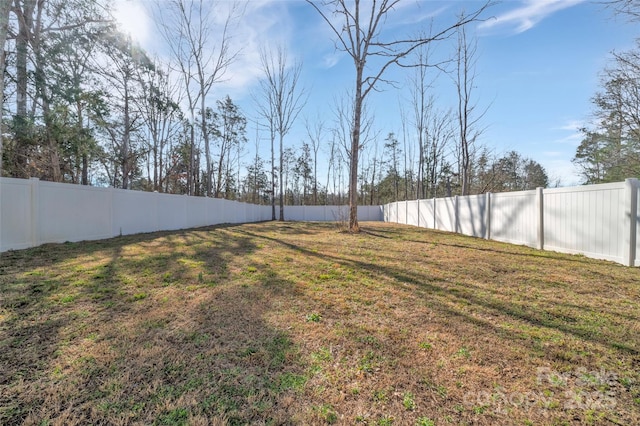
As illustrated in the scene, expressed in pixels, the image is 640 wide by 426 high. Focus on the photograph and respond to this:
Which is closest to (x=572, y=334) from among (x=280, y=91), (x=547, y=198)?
(x=547, y=198)

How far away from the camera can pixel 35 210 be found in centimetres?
489

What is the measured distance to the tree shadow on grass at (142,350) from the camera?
1249mm

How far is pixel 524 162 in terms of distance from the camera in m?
23.0

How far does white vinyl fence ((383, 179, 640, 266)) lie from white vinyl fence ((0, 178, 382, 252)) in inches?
397

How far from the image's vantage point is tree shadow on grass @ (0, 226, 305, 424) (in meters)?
1.25

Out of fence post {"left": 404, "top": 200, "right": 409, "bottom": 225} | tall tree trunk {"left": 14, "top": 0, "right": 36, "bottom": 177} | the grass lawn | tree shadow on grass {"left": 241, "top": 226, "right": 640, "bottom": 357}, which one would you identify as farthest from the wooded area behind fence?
fence post {"left": 404, "top": 200, "right": 409, "bottom": 225}

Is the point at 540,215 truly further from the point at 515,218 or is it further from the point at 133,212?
the point at 133,212

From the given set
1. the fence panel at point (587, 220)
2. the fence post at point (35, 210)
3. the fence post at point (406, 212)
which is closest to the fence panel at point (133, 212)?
the fence post at point (35, 210)

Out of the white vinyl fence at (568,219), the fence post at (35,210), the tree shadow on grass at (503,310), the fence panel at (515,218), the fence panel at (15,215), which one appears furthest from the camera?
the fence panel at (515,218)

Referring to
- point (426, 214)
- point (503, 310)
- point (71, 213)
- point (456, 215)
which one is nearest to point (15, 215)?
point (71, 213)

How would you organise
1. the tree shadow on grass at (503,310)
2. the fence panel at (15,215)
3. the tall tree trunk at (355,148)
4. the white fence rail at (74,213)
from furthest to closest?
the tall tree trunk at (355,148) < the white fence rail at (74,213) < the fence panel at (15,215) < the tree shadow on grass at (503,310)

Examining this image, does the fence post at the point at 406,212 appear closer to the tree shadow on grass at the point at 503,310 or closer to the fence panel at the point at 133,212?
the tree shadow on grass at the point at 503,310

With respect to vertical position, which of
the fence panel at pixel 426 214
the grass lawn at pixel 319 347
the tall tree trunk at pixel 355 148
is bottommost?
the grass lawn at pixel 319 347

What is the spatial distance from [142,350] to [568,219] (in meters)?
6.66
